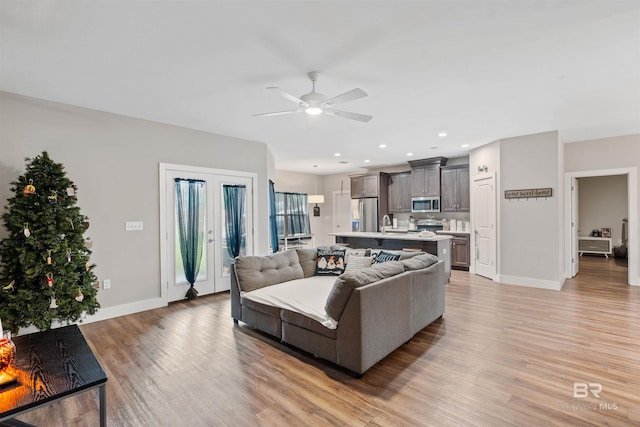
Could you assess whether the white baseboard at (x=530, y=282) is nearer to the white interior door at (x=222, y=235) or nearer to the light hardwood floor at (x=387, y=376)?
the light hardwood floor at (x=387, y=376)

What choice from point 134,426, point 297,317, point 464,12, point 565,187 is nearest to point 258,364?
point 297,317

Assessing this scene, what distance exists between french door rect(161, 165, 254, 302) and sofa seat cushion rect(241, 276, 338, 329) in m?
1.75

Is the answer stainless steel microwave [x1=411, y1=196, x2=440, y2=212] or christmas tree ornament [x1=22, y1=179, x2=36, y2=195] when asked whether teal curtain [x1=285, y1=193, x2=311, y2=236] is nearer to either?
stainless steel microwave [x1=411, y1=196, x2=440, y2=212]

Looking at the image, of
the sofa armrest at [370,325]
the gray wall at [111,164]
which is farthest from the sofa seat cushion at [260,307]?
the gray wall at [111,164]

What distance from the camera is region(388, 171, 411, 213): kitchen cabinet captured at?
8227 mm

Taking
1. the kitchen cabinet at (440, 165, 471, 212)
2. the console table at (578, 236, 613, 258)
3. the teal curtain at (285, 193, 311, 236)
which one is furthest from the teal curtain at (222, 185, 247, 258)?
the console table at (578, 236, 613, 258)

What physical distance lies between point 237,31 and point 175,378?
279 centimetres

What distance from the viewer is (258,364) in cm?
274

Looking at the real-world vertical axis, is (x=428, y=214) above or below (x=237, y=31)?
below

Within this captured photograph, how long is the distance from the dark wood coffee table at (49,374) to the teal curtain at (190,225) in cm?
254

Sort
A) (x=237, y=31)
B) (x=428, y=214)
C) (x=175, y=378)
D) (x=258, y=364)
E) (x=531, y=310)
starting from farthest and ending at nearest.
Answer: (x=428, y=214) → (x=531, y=310) → (x=258, y=364) → (x=175, y=378) → (x=237, y=31)

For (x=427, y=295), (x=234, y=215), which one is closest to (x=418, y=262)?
(x=427, y=295)

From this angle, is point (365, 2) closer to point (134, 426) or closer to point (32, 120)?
point (134, 426)

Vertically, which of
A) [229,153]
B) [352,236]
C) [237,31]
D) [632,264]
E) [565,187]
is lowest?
[632,264]
